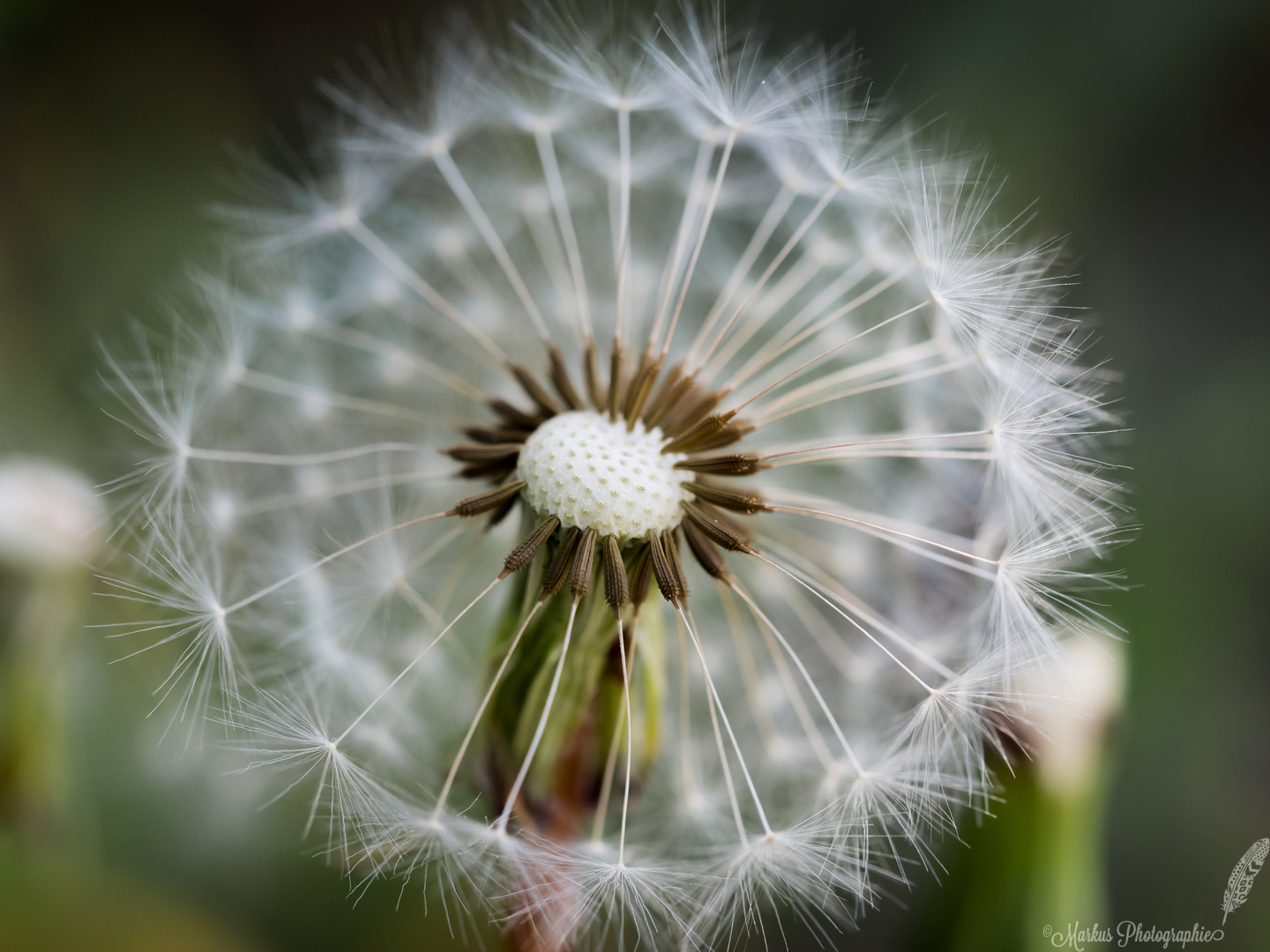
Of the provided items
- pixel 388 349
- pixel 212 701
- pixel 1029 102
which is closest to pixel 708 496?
pixel 388 349

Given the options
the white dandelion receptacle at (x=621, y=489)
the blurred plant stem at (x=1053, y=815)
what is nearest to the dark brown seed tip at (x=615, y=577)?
the white dandelion receptacle at (x=621, y=489)

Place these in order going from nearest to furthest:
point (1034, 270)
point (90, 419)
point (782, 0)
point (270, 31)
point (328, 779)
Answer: point (328, 779), point (1034, 270), point (90, 419), point (782, 0), point (270, 31)

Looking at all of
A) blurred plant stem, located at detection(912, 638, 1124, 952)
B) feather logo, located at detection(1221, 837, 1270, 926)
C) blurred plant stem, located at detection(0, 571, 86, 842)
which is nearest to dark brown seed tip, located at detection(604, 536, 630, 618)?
blurred plant stem, located at detection(912, 638, 1124, 952)

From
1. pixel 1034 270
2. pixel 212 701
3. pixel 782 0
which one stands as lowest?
pixel 212 701

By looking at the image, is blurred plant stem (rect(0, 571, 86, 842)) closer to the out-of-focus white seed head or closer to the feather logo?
the out-of-focus white seed head

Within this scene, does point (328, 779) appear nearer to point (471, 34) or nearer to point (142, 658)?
point (142, 658)

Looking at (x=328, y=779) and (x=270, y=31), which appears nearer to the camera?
(x=328, y=779)

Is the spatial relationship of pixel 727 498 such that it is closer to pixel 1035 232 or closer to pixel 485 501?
pixel 485 501
